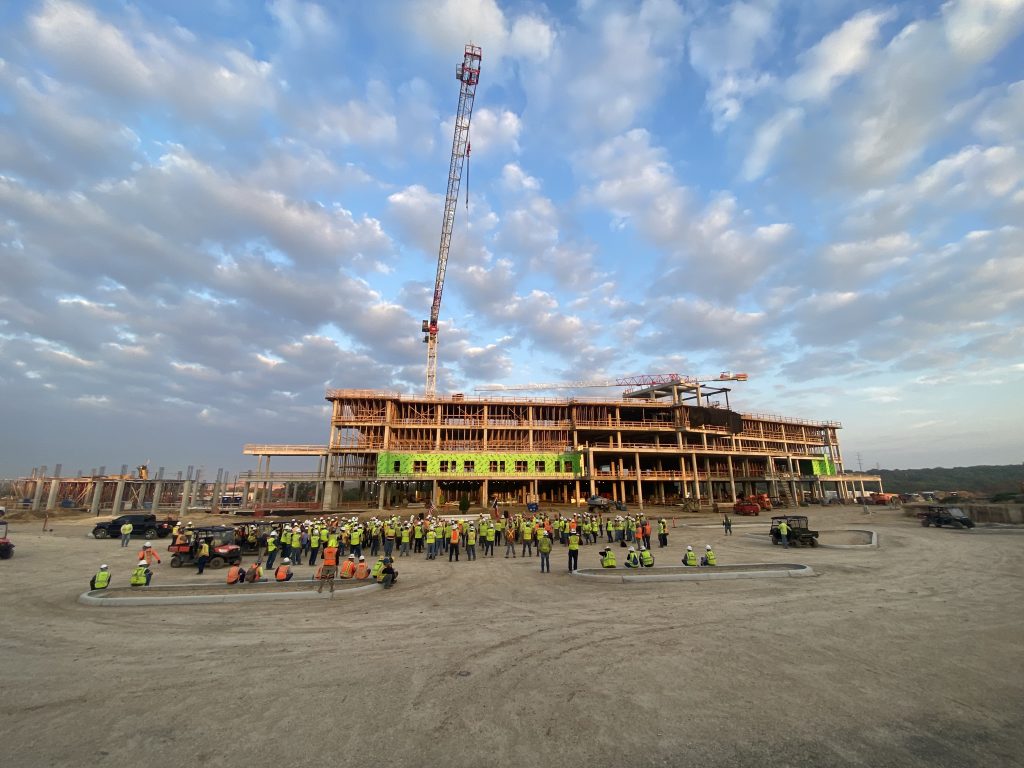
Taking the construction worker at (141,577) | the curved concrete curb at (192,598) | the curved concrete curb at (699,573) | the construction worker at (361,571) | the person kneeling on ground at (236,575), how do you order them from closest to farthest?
the curved concrete curb at (192,598) → the construction worker at (141,577) → the person kneeling on ground at (236,575) → the construction worker at (361,571) → the curved concrete curb at (699,573)

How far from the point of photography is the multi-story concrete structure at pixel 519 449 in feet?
198

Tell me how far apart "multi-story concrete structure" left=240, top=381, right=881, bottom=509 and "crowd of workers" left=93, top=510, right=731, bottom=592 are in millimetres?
32251

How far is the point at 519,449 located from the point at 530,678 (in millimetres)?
56803

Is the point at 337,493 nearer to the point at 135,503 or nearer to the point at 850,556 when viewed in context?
the point at 135,503

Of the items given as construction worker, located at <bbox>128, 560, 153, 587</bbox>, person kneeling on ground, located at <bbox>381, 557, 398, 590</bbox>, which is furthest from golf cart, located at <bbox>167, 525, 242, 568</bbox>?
person kneeling on ground, located at <bbox>381, 557, 398, 590</bbox>

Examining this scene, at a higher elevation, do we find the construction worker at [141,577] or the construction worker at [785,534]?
the construction worker at [785,534]

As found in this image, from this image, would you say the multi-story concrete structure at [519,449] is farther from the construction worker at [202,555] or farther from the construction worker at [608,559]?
the construction worker at [608,559]

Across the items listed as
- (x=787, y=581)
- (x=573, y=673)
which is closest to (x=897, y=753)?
(x=573, y=673)

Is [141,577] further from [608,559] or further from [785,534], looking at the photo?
[785,534]

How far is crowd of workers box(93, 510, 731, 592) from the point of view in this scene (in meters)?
16.1

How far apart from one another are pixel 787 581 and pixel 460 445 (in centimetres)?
5048

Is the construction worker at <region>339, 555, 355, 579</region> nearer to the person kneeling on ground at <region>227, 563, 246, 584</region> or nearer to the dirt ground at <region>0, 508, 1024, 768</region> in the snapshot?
the dirt ground at <region>0, 508, 1024, 768</region>

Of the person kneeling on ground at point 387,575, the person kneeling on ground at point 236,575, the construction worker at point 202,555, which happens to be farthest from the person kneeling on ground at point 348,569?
the construction worker at point 202,555

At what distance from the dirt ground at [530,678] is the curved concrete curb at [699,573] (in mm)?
1206
